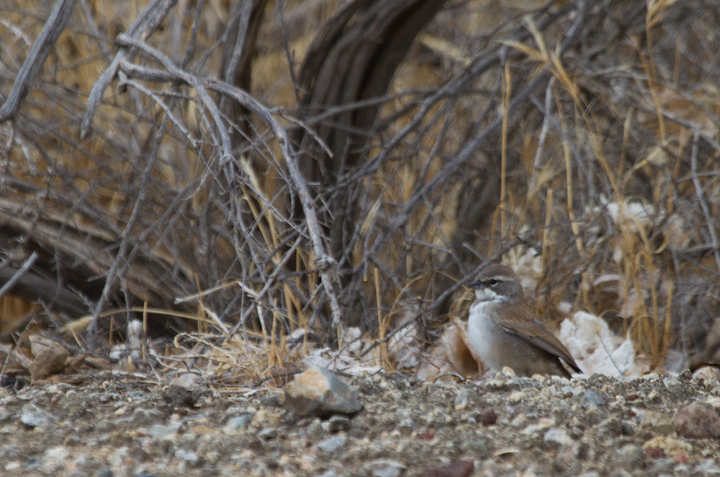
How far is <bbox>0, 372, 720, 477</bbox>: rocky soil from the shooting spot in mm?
2742

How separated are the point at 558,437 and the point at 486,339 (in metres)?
1.85

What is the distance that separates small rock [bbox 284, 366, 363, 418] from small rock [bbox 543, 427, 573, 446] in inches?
28.6

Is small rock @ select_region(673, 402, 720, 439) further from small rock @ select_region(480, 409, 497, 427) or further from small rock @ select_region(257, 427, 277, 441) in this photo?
small rock @ select_region(257, 427, 277, 441)

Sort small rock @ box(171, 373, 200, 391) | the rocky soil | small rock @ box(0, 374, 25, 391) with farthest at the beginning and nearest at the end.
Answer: small rock @ box(0, 374, 25, 391)
small rock @ box(171, 373, 200, 391)
the rocky soil

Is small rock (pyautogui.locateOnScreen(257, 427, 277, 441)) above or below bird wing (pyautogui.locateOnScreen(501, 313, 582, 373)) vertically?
above

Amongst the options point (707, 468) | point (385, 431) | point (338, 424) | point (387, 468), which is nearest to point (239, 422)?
point (338, 424)

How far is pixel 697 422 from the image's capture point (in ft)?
9.73

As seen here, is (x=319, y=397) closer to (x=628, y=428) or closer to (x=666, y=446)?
(x=628, y=428)

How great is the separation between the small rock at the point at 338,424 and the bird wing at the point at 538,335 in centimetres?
193

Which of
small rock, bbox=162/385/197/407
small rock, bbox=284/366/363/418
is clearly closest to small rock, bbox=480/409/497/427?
small rock, bbox=284/366/363/418

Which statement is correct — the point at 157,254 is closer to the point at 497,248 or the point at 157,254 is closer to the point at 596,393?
the point at 497,248

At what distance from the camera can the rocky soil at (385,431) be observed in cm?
274

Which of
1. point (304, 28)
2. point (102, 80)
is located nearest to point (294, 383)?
point (102, 80)

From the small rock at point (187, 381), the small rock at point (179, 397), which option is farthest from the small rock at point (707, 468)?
the small rock at point (187, 381)
